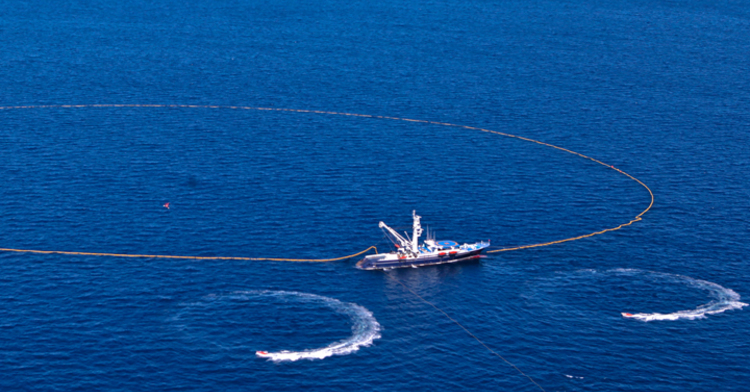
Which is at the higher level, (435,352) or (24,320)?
(24,320)

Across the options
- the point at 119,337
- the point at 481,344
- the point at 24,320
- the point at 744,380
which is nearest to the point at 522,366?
the point at 481,344

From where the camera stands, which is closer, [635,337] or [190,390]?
[190,390]

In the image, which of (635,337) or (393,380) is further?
(635,337)

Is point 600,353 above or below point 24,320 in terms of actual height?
below

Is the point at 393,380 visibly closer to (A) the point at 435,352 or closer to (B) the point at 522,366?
(A) the point at 435,352

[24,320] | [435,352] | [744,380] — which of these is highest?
[24,320]

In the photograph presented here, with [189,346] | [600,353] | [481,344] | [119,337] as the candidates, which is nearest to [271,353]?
Answer: [189,346]

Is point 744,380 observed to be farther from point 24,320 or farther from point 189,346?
point 24,320
